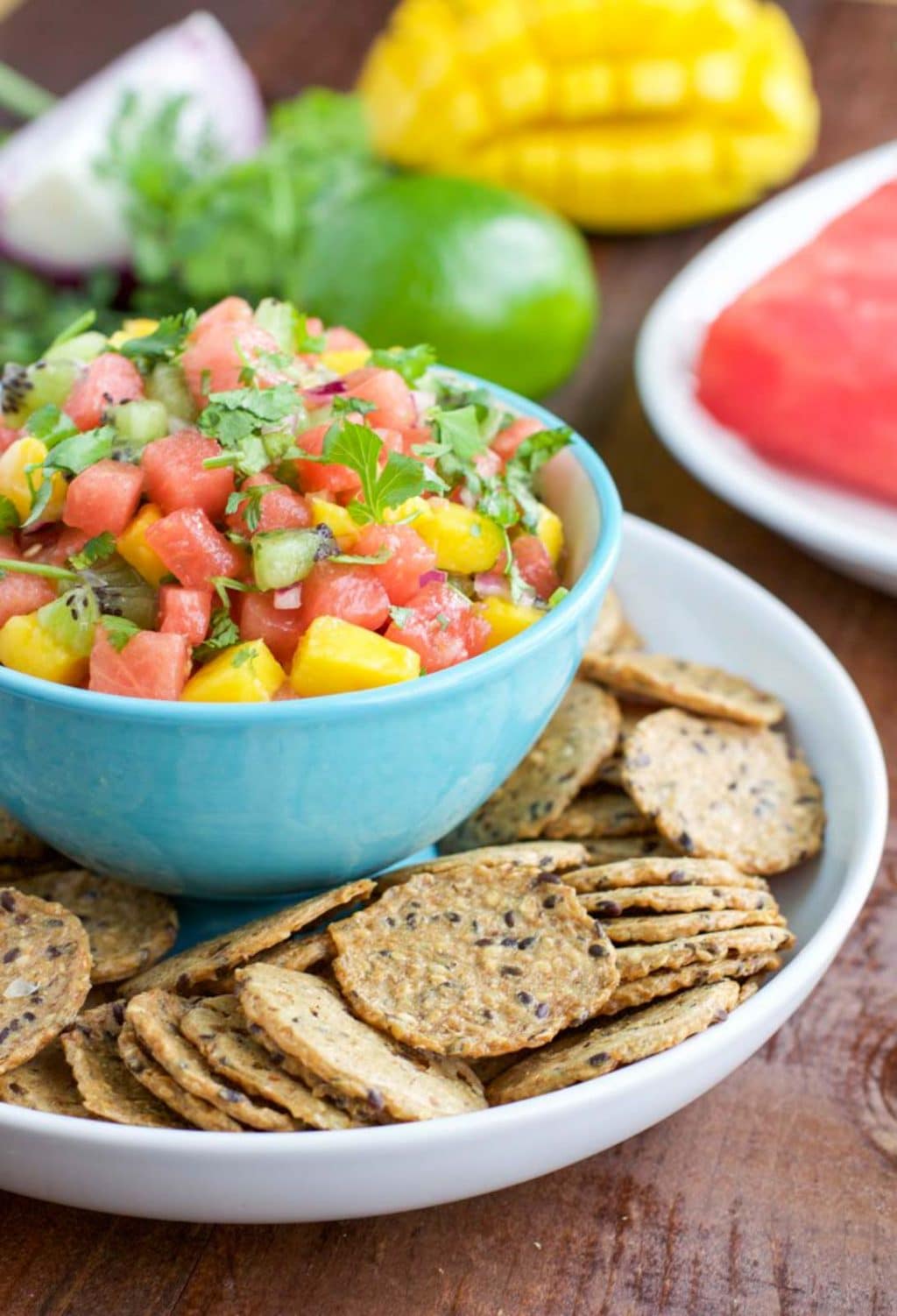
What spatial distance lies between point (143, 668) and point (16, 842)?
21.7 inches

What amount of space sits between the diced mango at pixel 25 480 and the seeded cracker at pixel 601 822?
30.9 inches

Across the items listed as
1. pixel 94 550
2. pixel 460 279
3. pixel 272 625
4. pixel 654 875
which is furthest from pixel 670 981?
pixel 460 279

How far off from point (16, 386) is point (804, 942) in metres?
1.25

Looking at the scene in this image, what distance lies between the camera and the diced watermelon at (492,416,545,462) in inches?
79.8

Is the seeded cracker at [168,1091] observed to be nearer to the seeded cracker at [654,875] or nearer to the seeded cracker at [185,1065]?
the seeded cracker at [185,1065]

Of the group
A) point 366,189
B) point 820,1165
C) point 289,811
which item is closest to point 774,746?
point 820,1165

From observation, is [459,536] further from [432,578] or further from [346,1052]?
[346,1052]

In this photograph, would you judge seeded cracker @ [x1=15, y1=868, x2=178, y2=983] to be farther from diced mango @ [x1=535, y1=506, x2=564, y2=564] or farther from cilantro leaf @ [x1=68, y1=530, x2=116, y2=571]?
diced mango @ [x1=535, y1=506, x2=564, y2=564]

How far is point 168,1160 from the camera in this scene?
1427 mm

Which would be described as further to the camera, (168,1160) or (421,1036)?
(421,1036)

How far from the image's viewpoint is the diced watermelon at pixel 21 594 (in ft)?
5.64

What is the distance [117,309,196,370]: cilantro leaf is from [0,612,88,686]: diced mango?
419 mm

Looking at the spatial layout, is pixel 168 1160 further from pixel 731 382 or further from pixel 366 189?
pixel 366 189

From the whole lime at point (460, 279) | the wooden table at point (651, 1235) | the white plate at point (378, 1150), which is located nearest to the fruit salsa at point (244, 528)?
the white plate at point (378, 1150)
